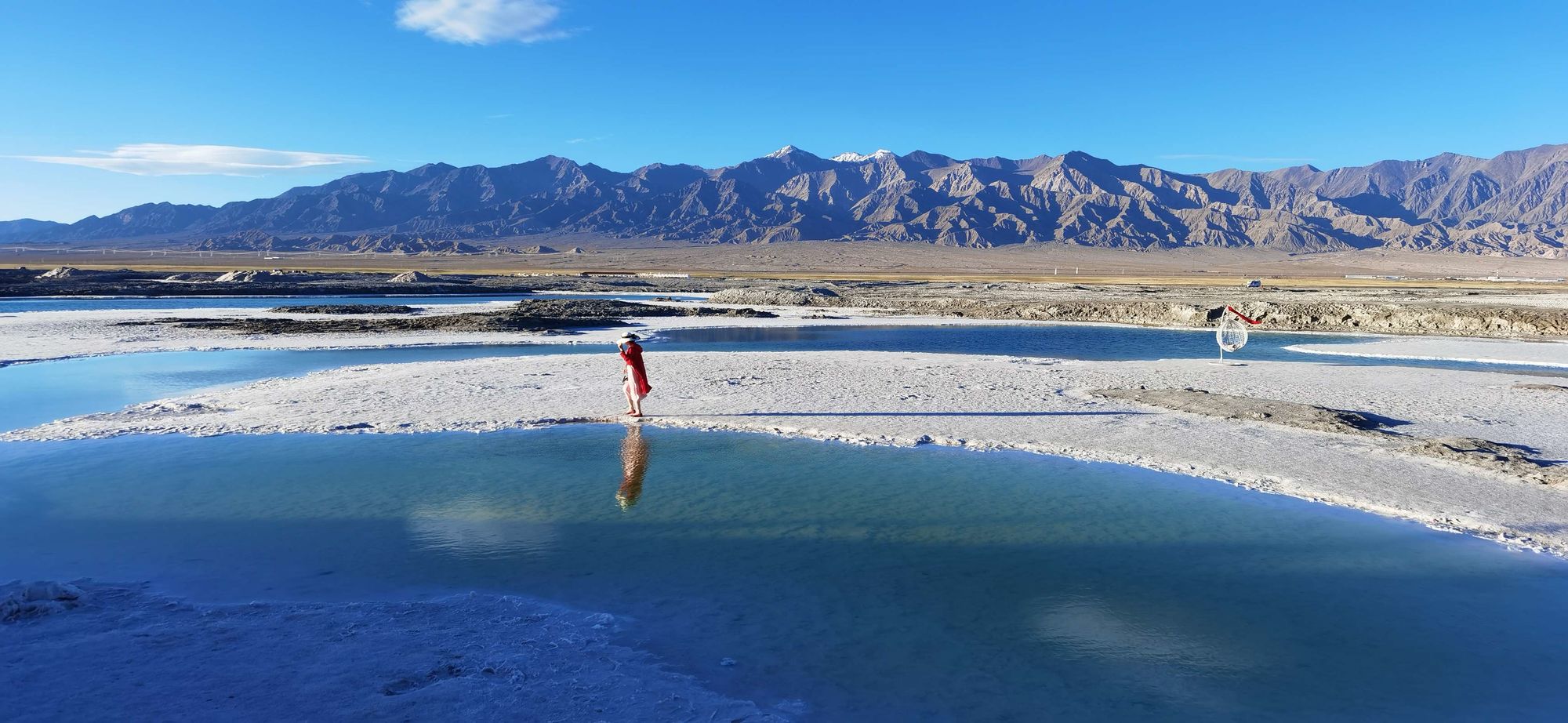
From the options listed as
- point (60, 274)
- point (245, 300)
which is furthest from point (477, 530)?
point (60, 274)

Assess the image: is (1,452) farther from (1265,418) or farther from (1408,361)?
(1408,361)

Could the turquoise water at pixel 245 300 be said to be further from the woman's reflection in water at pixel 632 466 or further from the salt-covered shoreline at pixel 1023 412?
the woman's reflection in water at pixel 632 466

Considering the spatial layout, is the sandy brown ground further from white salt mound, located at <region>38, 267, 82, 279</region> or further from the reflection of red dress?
the reflection of red dress

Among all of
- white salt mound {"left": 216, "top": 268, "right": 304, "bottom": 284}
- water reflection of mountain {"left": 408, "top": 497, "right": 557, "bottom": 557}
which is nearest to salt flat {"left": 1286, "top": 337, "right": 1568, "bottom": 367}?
water reflection of mountain {"left": 408, "top": 497, "right": 557, "bottom": 557}

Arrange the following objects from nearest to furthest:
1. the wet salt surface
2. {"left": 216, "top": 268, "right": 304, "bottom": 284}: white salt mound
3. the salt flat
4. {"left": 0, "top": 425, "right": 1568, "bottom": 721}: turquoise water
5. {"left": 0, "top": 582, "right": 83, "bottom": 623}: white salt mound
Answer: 1. {"left": 0, "top": 425, "right": 1568, "bottom": 721}: turquoise water
2. {"left": 0, "top": 582, "right": 83, "bottom": 623}: white salt mound
3. the wet salt surface
4. the salt flat
5. {"left": 216, "top": 268, "right": 304, "bottom": 284}: white salt mound

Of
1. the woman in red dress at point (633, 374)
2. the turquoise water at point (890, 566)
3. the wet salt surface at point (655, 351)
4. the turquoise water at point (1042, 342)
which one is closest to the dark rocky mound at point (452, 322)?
the wet salt surface at point (655, 351)

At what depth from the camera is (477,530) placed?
8.83 meters

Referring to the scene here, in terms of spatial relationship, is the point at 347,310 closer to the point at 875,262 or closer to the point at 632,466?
the point at 632,466

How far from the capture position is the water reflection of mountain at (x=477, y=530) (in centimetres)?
829

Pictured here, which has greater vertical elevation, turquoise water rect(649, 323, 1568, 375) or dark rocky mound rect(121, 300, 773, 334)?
dark rocky mound rect(121, 300, 773, 334)

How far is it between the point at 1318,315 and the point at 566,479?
3551cm

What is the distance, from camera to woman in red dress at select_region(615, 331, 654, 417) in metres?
13.9

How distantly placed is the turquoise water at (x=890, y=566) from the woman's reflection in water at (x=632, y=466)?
8 cm

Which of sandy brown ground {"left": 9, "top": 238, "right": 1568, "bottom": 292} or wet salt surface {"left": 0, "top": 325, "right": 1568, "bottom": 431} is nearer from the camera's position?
wet salt surface {"left": 0, "top": 325, "right": 1568, "bottom": 431}
